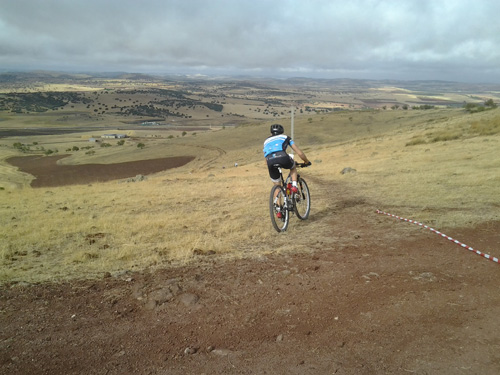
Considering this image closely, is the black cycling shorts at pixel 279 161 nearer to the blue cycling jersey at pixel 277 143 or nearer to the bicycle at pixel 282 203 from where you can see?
the blue cycling jersey at pixel 277 143

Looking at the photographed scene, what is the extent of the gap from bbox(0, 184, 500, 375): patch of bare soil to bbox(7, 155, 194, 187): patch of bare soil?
32.7 meters

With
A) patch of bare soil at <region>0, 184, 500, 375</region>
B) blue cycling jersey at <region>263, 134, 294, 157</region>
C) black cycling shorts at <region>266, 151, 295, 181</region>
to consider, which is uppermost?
blue cycling jersey at <region>263, 134, 294, 157</region>

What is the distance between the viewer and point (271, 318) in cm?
406

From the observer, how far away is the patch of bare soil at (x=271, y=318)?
10.8ft

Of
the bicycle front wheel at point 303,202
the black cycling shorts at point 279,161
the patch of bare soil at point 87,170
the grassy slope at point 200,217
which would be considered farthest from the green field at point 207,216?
the patch of bare soil at point 87,170

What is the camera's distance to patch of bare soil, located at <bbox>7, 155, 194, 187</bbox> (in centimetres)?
3674

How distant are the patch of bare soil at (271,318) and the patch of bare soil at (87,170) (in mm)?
32724

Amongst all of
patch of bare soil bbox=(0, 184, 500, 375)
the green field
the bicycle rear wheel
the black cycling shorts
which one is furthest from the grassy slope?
the black cycling shorts

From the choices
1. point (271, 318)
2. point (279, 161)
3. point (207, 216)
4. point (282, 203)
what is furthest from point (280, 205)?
point (271, 318)

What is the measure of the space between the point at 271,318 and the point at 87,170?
43.6 m

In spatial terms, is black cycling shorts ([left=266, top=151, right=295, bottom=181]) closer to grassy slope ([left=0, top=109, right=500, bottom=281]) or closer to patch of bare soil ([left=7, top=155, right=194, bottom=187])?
grassy slope ([left=0, top=109, right=500, bottom=281])

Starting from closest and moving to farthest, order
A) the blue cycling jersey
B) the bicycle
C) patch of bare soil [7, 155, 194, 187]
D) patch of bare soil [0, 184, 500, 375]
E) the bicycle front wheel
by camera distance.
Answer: patch of bare soil [0, 184, 500, 375] → the blue cycling jersey → the bicycle → the bicycle front wheel → patch of bare soil [7, 155, 194, 187]

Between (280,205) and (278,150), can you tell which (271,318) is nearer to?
(280,205)

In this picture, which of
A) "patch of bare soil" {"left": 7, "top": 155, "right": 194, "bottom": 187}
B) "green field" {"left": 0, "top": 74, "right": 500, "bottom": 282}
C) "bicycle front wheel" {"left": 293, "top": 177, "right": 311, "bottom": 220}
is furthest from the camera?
"patch of bare soil" {"left": 7, "top": 155, "right": 194, "bottom": 187}
